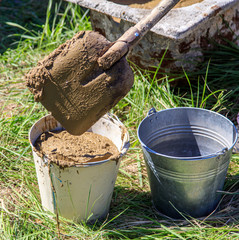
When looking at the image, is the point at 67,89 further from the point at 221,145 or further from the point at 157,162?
the point at 221,145

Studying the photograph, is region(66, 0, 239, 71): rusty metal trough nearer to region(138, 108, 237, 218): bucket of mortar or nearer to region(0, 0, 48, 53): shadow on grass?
region(138, 108, 237, 218): bucket of mortar

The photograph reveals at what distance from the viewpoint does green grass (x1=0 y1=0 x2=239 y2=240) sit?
2.16m

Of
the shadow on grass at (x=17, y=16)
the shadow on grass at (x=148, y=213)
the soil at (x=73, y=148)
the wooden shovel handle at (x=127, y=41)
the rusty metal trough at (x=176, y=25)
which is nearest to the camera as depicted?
the wooden shovel handle at (x=127, y=41)

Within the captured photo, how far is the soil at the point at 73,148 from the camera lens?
2.09 meters

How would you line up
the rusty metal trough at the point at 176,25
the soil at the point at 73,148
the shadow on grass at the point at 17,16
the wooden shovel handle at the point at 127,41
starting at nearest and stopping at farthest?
the wooden shovel handle at the point at 127,41, the soil at the point at 73,148, the rusty metal trough at the point at 176,25, the shadow on grass at the point at 17,16

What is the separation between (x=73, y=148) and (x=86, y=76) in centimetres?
45

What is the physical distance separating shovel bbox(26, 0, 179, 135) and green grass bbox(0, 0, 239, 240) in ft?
2.03

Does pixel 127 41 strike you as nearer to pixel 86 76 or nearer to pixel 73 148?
pixel 86 76

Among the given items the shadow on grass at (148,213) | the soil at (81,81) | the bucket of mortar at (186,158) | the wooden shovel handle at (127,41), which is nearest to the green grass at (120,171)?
the shadow on grass at (148,213)

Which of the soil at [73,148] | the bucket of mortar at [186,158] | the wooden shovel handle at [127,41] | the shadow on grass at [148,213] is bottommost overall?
the shadow on grass at [148,213]

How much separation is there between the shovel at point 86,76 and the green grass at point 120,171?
0.62m

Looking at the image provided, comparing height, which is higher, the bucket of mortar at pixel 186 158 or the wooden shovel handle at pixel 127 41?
the wooden shovel handle at pixel 127 41

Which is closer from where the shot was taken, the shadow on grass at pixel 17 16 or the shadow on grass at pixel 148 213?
the shadow on grass at pixel 148 213

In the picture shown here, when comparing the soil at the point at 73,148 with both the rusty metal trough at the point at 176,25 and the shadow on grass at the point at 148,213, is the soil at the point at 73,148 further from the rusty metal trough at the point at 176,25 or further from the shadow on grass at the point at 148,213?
the rusty metal trough at the point at 176,25
